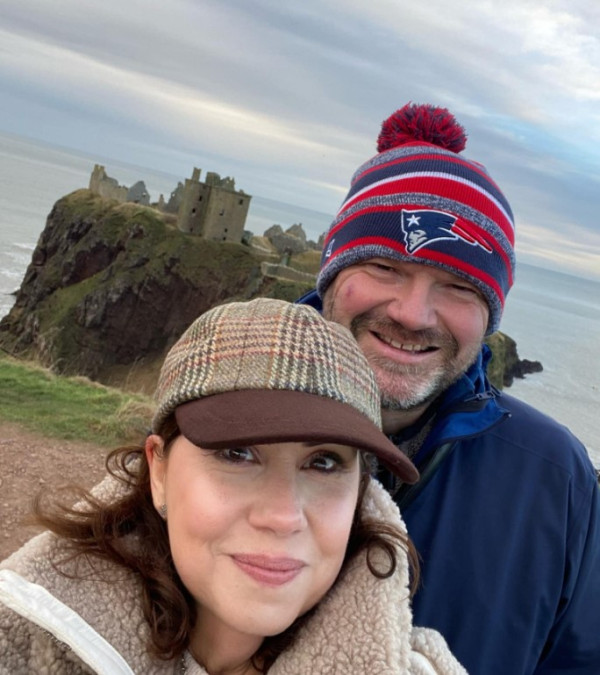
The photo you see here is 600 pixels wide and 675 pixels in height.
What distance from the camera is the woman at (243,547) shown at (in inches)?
59.8

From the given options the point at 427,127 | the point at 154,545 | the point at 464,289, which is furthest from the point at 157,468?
the point at 427,127

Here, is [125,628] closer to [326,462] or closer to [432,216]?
[326,462]

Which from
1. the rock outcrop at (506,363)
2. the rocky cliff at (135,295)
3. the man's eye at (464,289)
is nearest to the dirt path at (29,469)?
the man's eye at (464,289)

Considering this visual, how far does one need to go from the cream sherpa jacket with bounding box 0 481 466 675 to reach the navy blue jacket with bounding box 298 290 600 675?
620mm

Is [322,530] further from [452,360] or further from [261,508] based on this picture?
[452,360]

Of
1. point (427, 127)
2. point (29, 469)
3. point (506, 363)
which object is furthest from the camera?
point (506, 363)

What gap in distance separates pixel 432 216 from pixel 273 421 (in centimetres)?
144

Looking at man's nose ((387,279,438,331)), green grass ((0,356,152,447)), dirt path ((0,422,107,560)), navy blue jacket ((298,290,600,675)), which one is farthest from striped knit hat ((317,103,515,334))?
green grass ((0,356,152,447))

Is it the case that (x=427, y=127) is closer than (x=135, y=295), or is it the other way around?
(x=427, y=127)

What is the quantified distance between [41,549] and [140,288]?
4279 centimetres

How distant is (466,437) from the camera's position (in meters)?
2.45

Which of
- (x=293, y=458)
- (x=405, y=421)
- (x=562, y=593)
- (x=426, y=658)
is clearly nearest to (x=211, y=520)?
(x=293, y=458)

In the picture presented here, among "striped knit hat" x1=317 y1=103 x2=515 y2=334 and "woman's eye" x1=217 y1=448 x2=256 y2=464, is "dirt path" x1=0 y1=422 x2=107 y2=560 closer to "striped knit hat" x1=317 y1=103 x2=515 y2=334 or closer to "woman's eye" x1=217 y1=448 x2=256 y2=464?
"striped knit hat" x1=317 y1=103 x2=515 y2=334

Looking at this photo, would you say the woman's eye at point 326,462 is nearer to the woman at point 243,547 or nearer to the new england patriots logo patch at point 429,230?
the woman at point 243,547
